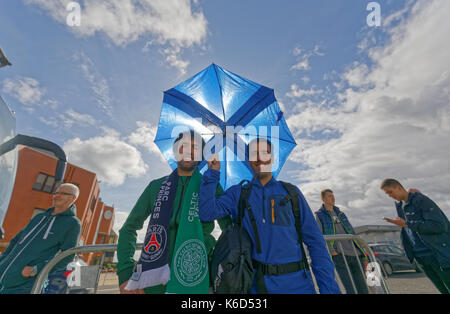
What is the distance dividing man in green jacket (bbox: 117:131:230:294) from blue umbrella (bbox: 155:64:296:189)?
4.09 feet

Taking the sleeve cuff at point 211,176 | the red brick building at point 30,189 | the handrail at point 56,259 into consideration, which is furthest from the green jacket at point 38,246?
the red brick building at point 30,189

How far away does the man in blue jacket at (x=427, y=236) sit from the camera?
126 inches

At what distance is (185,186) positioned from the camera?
2.09 metres

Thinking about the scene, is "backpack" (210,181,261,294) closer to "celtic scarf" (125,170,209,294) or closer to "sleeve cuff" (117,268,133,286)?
"celtic scarf" (125,170,209,294)

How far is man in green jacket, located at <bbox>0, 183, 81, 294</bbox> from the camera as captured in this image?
2.62m

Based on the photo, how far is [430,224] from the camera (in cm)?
329

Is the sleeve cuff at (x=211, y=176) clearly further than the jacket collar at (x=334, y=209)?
No

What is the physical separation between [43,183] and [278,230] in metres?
24.9

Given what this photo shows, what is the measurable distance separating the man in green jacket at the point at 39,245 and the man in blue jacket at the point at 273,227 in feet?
7.95

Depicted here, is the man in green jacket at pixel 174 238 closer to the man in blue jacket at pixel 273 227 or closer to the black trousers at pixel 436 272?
the man in blue jacket at pixel 273 227

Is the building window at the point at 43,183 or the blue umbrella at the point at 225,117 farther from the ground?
the building window at the point at 43,183

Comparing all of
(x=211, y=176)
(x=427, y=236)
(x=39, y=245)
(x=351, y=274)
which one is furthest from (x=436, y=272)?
(x=39, y=245)

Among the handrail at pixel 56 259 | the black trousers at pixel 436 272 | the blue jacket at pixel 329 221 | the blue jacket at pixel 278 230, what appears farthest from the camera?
the blue jacket at pixel 329 221
